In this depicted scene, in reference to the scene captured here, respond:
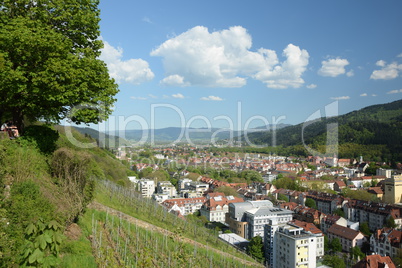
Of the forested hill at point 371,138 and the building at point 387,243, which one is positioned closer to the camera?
the building at point 387,243

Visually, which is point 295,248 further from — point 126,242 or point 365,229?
point 126,242

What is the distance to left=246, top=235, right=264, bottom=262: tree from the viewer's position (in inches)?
752

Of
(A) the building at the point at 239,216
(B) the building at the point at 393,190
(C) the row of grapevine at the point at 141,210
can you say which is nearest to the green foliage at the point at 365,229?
(A) the building at the point at 239,216

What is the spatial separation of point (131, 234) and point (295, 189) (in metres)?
38.6

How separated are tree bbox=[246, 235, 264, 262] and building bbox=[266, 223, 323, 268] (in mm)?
1135

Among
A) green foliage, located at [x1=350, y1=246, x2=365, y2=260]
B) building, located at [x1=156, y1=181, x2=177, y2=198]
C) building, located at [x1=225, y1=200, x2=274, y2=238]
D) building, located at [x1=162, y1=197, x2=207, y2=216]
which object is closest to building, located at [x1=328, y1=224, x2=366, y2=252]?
green foliage, located at [x1=350, y1=246, x2=365, y2=260]

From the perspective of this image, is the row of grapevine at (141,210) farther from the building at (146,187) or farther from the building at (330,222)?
the building at (146,187)

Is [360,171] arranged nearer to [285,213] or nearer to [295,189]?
[295,189]

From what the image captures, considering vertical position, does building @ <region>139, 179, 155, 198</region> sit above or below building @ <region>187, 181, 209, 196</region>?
above

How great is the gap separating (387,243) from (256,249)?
907 cm

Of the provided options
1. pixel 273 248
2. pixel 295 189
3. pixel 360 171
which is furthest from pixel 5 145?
pixel 360 171

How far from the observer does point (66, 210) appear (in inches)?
187

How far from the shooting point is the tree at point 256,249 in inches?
752

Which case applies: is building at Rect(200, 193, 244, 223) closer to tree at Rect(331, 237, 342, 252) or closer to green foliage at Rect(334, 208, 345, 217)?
green foliage at Rect(334, 208, 345, 217)
